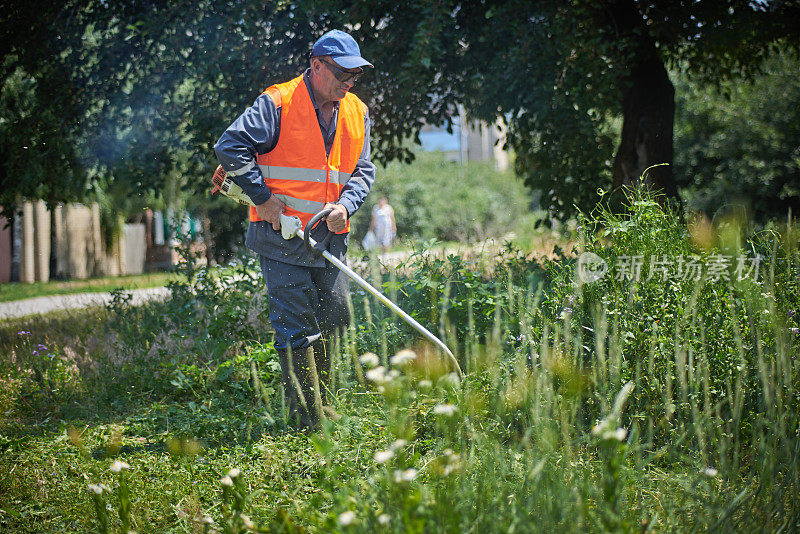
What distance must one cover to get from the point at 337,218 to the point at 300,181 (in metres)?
0.31

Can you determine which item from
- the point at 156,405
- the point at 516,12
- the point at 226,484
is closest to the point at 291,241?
the point at 156,405

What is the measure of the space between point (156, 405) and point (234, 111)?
3.20m

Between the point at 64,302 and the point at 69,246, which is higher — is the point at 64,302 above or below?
below

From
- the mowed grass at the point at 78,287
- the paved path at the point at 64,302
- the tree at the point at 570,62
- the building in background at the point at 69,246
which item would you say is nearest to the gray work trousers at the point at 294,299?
the tree at the point at 570,62

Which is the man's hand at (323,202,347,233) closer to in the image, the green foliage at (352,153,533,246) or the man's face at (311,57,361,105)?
the man's face at (311,57,361,105)

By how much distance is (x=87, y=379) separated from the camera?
4.65m

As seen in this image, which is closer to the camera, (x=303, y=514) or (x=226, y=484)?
(x=226, y=484)

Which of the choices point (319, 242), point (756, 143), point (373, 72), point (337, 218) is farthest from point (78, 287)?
point (756, 143)

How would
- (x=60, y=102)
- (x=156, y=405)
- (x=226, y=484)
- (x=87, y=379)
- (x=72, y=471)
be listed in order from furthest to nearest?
1. (x=60, y=102)
2. (x=87, y=379)
3. (x=156, y=405)
4. (x=72, y=471)
5. (x=226, y=484)

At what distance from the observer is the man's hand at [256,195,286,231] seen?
3.56m

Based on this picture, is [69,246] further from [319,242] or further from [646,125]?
[319,242]

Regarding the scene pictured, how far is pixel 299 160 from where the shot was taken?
3680mm

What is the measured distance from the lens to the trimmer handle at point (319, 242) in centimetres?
334

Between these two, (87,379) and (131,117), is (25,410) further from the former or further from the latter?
(131,117)
